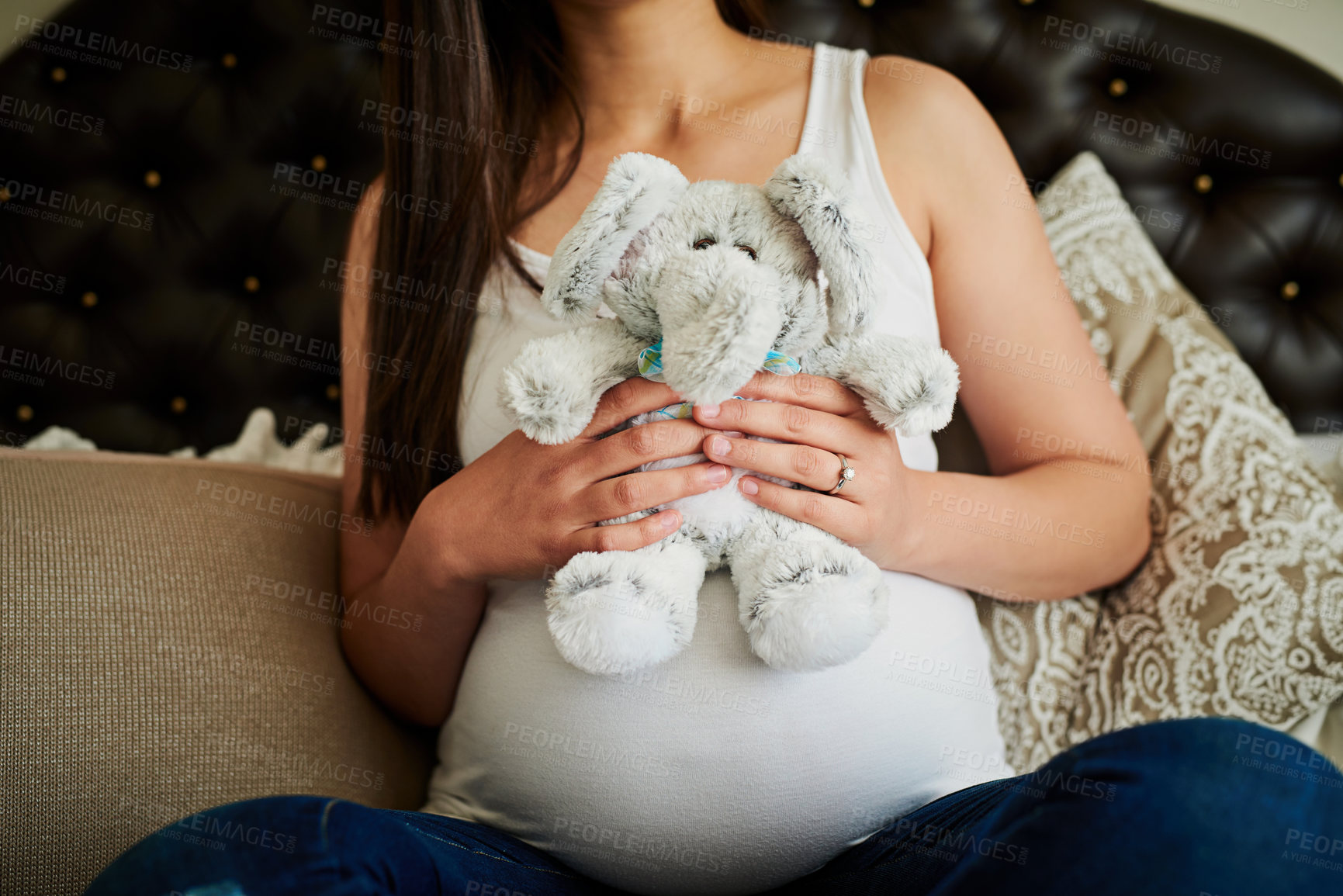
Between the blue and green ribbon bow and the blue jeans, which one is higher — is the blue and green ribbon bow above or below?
above

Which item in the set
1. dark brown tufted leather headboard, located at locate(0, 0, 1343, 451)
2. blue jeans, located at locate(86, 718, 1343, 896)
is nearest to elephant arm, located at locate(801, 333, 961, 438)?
blue jeans, located at locate(86, 718, 1343, 896)

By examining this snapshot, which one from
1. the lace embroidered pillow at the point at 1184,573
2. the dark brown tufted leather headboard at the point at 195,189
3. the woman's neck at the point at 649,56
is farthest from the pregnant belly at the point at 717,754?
the dark brown tufted leather headboard at the point at 195,189

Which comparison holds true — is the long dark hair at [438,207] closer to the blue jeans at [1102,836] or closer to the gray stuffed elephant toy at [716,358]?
the gray stuffed elephant toy at [716,358]

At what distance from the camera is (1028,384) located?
2.74 ft

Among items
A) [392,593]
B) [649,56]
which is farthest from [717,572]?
[649,56]

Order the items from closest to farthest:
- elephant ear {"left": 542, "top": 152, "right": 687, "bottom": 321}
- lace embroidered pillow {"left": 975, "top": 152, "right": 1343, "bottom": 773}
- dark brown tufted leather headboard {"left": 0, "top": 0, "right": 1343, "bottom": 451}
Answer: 1. elephant ear {"left": 542, "top": 152, "right": 687, "bottom": 321}
2. lace embroidered pillow {"left": 975, "top": 152, "right": 1343, "bottom": 773}
3. dark brown tufted leather headboard {"left": 0, "top": 0, "right": 1343, "bottom": 451}

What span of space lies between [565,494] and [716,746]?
0.23m

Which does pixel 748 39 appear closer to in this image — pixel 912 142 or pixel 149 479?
pixel 912 142

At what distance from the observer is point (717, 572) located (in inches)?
25.3

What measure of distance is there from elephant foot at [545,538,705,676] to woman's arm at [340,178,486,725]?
0.78ft

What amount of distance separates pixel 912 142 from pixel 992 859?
67 cm

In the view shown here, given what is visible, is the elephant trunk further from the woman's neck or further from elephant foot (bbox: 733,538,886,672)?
the woman's neck

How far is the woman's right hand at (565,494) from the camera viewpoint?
23.0 inches

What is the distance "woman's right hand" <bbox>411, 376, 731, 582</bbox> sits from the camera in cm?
58
